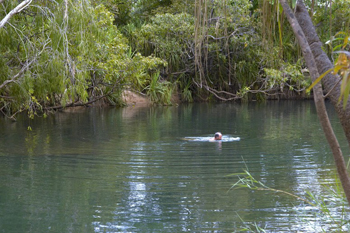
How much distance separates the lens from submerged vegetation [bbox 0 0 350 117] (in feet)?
39.8

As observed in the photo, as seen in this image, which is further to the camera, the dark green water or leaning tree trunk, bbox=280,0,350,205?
the dark green water

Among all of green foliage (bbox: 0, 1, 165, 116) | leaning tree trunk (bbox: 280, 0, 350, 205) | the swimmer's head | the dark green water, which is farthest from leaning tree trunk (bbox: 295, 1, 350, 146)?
the swimmer's head

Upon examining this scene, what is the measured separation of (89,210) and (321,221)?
110 inches

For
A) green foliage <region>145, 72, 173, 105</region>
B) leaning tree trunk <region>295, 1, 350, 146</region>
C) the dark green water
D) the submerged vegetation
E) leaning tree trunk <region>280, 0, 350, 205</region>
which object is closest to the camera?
leaning tree trunk <region>280, 0, 350, 205</region>

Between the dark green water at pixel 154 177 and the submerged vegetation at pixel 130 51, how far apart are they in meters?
1.65

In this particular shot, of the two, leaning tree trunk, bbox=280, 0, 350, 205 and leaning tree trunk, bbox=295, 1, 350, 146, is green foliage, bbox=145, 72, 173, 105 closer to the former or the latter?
leaning tree trunk, bbox=295, 1, 350, 146

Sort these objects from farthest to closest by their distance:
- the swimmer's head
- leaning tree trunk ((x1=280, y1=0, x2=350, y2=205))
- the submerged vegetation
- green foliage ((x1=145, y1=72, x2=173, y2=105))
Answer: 1. green foliage ((x1=145, y1=72, x2=173, y2=105))
2. the swimmer's head
3. the submerged vegetation
4. leaning tree trunk ((x1=280, y1=0, x2=350, y2=205))

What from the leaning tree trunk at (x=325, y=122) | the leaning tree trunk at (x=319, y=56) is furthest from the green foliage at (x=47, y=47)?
the leaning tree trunk at (x=325, y=122)

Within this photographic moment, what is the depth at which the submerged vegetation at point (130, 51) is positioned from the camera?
12.1 metres

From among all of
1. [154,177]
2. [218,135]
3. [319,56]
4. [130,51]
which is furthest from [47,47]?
[130,51]

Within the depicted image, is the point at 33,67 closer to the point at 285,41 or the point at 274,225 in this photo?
the point at 274,225

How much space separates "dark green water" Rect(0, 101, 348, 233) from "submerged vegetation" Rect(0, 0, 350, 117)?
5.41 feet

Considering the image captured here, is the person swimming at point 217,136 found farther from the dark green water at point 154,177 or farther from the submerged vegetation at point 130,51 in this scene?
the submerged vegetation at point 130,51

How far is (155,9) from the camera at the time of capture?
30203mm
